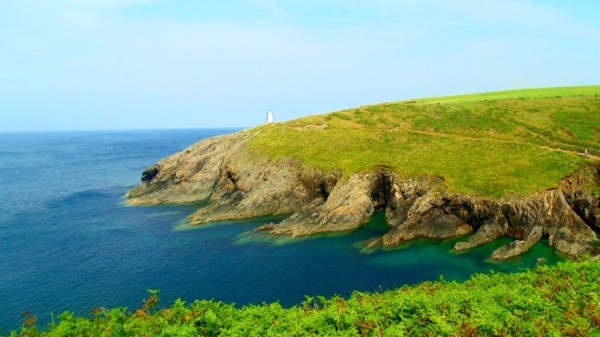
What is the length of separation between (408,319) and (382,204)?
194 ft

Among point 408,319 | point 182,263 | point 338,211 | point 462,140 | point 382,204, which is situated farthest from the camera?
point 462,140

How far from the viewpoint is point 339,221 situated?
73125 mm

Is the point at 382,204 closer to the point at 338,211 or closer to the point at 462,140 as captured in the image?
the point at 338,211

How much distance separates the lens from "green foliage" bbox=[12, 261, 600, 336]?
2305cm

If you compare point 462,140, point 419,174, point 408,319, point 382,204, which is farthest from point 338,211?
point 408,319

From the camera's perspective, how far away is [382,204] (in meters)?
82.4

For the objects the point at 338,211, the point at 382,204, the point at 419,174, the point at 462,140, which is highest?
the point at 462,140

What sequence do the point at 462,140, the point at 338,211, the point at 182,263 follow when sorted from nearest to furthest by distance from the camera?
1. the point at 182,263
2. the point at 338,211
3. the point at 462,140

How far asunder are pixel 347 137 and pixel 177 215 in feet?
146

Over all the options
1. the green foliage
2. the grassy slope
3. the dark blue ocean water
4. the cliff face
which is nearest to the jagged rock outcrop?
the cliff face

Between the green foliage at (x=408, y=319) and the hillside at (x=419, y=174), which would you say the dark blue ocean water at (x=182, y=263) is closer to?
the hillside at (x=419, y=174)

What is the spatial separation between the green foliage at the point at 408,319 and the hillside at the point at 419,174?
32.8 metres

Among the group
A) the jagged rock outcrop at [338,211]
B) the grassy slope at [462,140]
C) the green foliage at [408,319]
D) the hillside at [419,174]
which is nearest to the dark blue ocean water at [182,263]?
the jagged rock outcrop at [338,211]

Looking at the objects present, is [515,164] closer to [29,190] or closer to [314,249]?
[314,249]
